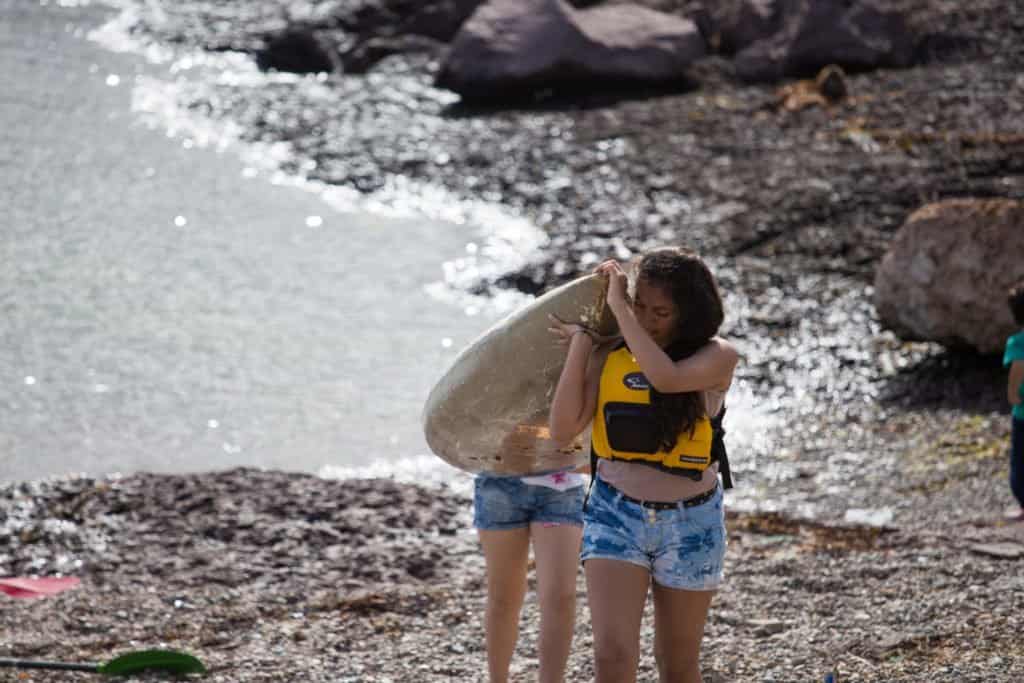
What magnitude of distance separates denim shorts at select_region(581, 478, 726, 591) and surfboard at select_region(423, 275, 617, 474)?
1.46 ft

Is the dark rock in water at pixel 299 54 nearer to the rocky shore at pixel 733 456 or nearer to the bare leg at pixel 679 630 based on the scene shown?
the rocky shore at pixel 733 456

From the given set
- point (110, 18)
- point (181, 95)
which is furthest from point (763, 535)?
point (110, 18)

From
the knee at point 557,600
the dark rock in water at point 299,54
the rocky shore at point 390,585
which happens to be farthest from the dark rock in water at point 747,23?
the knee at point 557,600

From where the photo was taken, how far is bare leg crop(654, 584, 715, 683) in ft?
14.2

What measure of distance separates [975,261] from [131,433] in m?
5.45

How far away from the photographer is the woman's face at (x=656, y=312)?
4.29 metres

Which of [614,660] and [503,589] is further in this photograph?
[503,589]

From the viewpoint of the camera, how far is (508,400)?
470cm

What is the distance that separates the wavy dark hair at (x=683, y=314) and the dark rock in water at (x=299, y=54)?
48.2 feet

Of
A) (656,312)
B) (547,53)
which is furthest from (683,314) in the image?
(547,53)

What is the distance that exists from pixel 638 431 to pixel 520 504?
650 mm

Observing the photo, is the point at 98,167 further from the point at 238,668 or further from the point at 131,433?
the point at 238,668

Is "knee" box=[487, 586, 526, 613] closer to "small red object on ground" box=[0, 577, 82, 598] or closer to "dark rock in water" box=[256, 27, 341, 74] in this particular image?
"small red object on ground" box=[0, 577, 82, 598]

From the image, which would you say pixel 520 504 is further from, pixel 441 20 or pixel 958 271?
pixel 441 20
